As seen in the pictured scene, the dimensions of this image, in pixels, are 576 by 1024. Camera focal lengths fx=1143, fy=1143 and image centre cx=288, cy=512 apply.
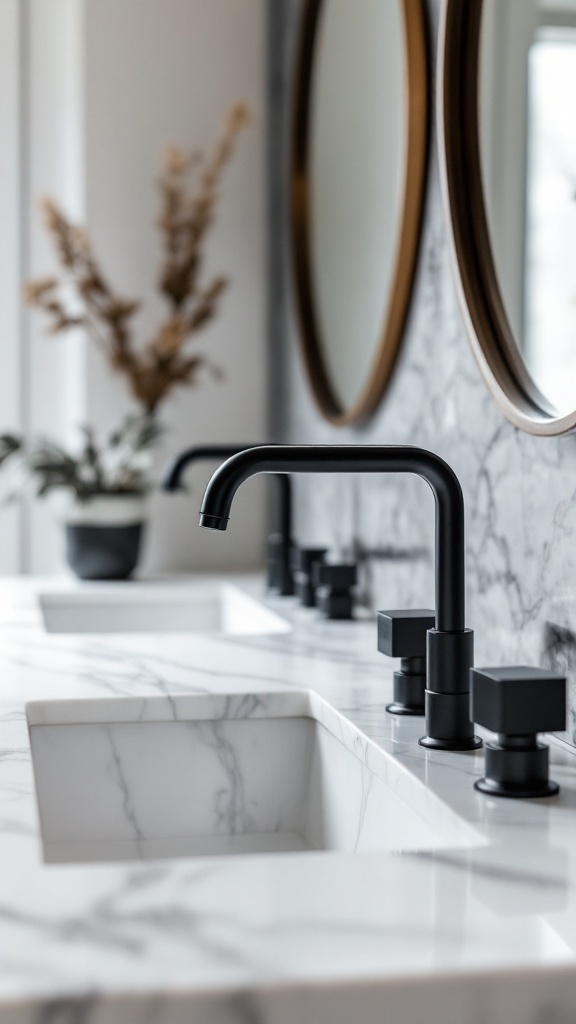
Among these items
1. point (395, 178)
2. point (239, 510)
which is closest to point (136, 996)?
point (395, 178)

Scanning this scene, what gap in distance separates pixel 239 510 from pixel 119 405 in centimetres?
27

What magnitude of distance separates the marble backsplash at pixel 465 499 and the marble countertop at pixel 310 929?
185 mm

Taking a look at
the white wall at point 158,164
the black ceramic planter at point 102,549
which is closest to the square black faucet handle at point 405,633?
the black ceramic planter at point 102,549

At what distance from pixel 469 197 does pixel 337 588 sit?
510 millimetres

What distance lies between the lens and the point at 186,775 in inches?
37.2

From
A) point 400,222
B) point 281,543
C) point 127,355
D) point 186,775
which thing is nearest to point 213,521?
point 186,775

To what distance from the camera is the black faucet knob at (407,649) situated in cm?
87

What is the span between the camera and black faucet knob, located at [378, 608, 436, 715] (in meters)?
0.87

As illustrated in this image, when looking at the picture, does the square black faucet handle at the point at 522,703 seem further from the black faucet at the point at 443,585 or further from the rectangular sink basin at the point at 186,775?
the rectangular sink basin at the point at 186,775

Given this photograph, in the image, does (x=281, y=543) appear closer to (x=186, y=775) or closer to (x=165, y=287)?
(x=165, y=287)

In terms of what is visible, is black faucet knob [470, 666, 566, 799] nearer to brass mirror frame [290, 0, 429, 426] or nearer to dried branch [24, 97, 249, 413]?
brass mirror frame [290, 0, 429, 426]

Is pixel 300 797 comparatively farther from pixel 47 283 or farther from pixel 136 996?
pixel 47 283

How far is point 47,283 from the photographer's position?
5.84 feet

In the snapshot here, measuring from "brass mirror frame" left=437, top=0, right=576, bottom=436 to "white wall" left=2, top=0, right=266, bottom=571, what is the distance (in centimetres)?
94
